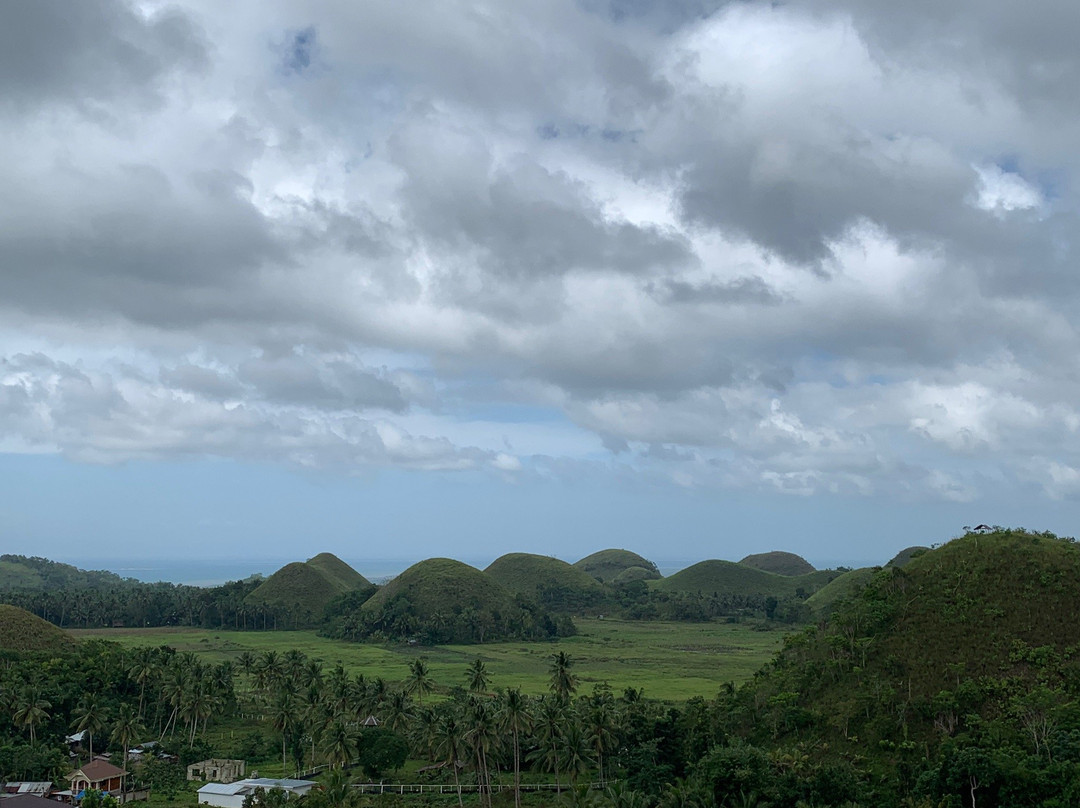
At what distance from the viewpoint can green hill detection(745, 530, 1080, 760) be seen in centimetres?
5725

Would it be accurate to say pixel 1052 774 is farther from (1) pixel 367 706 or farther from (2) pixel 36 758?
(2) pixel 36 758

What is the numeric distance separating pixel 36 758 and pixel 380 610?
9593 centimetres

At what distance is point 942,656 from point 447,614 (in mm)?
108332

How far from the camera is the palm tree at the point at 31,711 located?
71500 mm

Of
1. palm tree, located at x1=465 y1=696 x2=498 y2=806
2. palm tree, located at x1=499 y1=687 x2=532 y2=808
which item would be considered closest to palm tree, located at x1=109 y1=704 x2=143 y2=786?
palm tree, located at x1=465 y1=696 x2=498 y2=806

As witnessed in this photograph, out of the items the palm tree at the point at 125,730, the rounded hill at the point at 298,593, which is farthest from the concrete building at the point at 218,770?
the rounded hill at the point at 298,593

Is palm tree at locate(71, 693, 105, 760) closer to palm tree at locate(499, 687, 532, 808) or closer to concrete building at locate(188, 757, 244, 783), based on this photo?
concrete building at locate(188, 757, 244, 783)

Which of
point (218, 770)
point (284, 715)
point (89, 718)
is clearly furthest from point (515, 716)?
point (89, 718)

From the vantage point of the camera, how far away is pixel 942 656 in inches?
2479

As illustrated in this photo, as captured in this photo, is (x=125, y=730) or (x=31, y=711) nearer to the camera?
(x=125, y=730)

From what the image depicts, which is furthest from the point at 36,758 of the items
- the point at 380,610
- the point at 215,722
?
the point at 380,610

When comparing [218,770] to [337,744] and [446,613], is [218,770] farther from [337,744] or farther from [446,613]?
[446,613]

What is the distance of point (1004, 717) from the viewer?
5619 cm

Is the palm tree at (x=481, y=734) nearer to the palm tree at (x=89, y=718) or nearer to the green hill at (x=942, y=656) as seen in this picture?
the green hill at (x=942, y=656)
